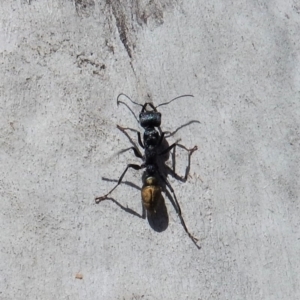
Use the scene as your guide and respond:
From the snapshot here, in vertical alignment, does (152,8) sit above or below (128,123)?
above

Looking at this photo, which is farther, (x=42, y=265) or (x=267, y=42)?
(x=267, y=42)

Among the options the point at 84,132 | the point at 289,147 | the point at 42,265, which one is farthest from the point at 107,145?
the point at 289,147

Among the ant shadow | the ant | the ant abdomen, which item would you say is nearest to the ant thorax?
the ant

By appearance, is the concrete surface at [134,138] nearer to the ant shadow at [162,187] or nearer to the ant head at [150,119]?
the ant shadow at [162,187]

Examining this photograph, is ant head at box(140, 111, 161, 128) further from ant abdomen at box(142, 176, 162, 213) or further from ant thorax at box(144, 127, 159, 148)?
ant abdomen at box(142, 176, 162, 213)

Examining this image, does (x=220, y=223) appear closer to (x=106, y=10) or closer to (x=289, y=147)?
(x=289, y=147)

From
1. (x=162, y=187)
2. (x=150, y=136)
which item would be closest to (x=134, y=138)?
(x=150, y=136)

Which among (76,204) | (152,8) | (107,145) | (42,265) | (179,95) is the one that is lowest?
(42,265)
